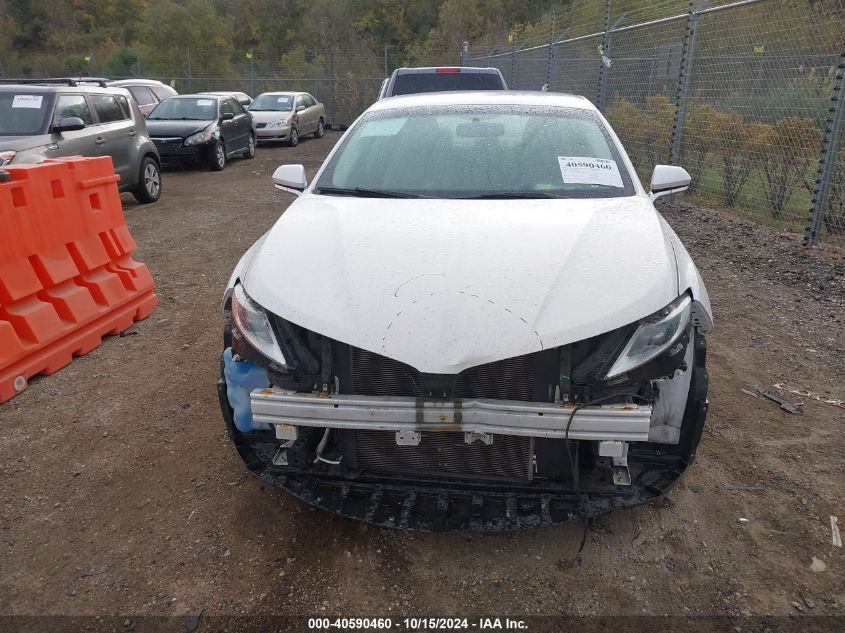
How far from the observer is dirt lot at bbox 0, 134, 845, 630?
2334 mm

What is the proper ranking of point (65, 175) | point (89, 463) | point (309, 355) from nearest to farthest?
point (309, 355) < point (89, 463) < point (65, 175)

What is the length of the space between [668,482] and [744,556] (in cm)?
44

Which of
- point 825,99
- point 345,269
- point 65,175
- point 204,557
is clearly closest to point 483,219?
point 345,269

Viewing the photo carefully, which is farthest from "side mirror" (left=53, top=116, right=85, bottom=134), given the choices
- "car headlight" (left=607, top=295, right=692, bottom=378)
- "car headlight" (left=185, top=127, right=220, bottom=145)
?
"car headlight" (left=607, top=295, right=692, bottom=378)

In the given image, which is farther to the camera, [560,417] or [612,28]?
[612,28]

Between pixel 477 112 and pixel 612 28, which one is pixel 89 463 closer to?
pixel 477 112

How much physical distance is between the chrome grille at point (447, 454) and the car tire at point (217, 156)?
1210 cm

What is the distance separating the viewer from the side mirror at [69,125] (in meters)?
7.90

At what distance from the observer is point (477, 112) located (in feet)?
12.6

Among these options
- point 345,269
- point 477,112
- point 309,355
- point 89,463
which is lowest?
point 89,463

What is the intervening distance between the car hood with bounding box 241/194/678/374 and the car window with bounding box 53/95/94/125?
6786mm

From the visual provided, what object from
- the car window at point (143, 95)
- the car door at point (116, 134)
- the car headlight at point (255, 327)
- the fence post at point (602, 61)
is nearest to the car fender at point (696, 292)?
the car headlight at point (255, 327)

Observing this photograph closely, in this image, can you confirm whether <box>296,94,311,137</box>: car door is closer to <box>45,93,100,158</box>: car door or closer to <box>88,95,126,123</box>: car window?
<box>88,95,126,123</box>: car window

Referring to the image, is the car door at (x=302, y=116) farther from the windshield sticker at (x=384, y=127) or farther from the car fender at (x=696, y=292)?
the car fender at (x=696, y=292)
